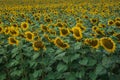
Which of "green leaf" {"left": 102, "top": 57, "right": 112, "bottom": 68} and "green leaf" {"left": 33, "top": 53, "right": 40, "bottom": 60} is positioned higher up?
"green leaf" {"left": 102, "top": 57, "right": 112, "bottom": 68}

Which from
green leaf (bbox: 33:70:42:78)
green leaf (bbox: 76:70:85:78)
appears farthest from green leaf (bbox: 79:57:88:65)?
green leaf (bbox: 33:70:42:78)

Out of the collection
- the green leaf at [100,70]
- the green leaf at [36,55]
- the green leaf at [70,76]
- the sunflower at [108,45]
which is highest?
the sunflower at [108,45]

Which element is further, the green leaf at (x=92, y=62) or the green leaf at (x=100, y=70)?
the green leaf at (x=92, y=62)

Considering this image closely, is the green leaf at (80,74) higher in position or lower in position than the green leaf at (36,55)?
lower

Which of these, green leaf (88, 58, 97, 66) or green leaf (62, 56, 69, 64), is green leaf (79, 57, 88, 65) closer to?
green leaf (88, 58, 97, 66)

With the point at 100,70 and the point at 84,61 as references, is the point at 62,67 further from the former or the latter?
the point at 100,70

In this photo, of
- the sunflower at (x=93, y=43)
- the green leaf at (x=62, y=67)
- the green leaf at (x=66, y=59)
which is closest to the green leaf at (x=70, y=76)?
the green leaf at (x=62, y=67)

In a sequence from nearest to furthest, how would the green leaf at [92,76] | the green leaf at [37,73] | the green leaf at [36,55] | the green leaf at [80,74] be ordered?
the green leaf at [92,76], the green leaf at [80,74], the green leaf at [36,55], the green leaf at [37,73]

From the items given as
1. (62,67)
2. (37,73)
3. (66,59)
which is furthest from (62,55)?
(37,73)

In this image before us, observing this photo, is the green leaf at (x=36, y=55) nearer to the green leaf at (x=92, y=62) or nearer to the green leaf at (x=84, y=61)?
the green leaf at (x=84, y=61)

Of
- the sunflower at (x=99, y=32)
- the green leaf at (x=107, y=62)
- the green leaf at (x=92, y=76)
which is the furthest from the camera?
the sunflower at (x=99, y=32)

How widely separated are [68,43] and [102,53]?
2.06 ft

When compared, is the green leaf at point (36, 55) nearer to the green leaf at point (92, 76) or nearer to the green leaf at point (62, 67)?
the green leaf at point (62, 67)

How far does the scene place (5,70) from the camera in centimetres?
554
